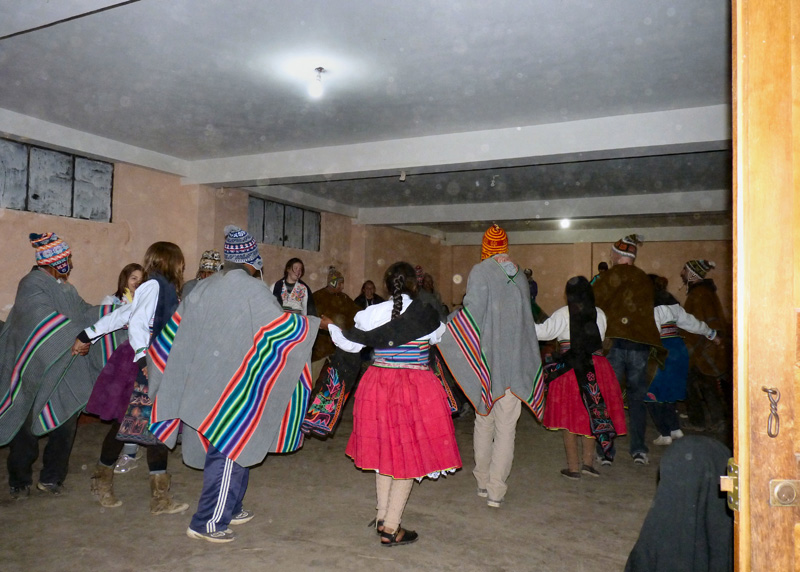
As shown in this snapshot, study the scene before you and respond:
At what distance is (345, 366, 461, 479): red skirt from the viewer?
2730 millimetres

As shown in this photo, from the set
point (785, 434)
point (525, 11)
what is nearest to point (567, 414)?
point (525, 11)

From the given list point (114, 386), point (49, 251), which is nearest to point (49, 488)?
point (114, 386)

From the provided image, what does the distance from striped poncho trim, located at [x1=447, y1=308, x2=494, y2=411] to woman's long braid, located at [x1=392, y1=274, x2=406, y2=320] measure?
2.11ft

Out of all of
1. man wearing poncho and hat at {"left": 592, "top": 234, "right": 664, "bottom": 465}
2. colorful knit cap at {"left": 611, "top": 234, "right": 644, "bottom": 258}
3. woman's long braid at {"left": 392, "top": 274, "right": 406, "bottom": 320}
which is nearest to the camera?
woman's long braid at {"left": 392, "top": 274, "right": 406, "bottom": 320}

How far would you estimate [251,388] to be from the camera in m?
2.76

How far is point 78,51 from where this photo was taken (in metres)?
3.85

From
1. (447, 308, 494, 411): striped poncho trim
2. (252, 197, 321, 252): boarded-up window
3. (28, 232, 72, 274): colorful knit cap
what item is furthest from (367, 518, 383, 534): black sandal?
(252, 197, 321, 252): boarded-up window

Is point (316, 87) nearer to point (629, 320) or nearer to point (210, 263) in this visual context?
point (210, 263)

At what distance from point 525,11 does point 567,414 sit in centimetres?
237

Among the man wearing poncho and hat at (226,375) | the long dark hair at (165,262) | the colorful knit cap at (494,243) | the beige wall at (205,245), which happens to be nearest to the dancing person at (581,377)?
the colorful knit cap at (494,243)

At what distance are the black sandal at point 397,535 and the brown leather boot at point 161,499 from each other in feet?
3.76

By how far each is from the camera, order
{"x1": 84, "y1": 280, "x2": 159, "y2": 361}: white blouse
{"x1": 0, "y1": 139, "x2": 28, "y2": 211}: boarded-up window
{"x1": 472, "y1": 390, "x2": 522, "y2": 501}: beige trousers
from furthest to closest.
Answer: {"x1": 0, "y1": 139, "x2": 28, "y2": 211}: boarded-up window → {"x1": 472, "y1": 390, "x2": 522, "y2": 501}: beige trousers → {"x1": 84, "y1": 280, "x2": 159, "y2": 361}: white blouse

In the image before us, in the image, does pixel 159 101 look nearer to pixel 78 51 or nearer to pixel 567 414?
pixel 78 51

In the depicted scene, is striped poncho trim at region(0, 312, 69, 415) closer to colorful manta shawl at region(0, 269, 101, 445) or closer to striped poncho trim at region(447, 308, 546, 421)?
colorful manta shawl at region(0, 269, 101, 445)
